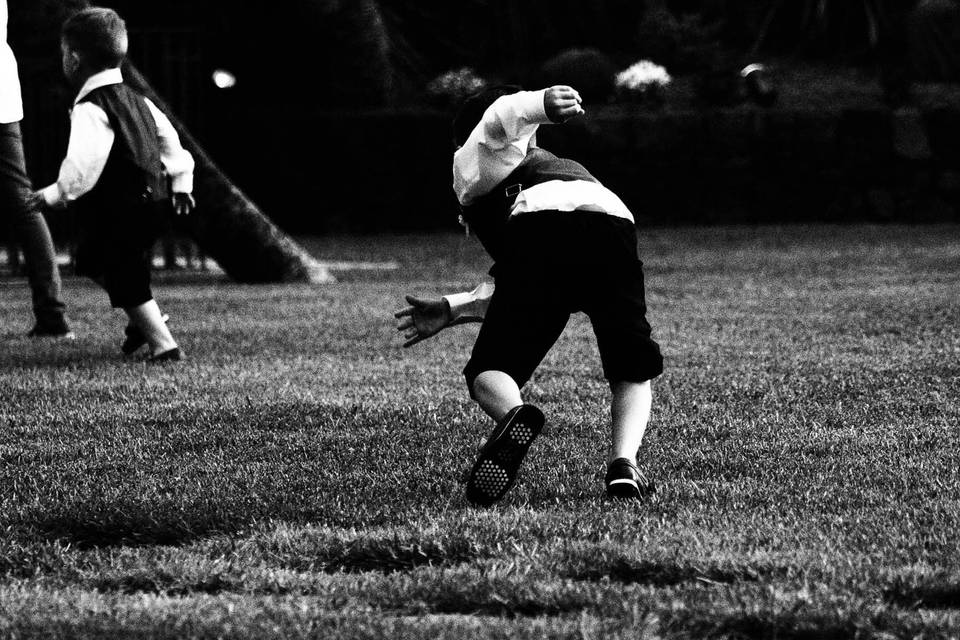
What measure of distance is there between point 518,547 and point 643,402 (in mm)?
826

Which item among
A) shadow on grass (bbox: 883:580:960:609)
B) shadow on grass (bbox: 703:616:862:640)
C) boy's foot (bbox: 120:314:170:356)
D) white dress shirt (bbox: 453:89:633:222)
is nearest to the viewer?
shadow on grass (bbox: 703:616:862:640)

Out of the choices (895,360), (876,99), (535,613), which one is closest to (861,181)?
(876,99)

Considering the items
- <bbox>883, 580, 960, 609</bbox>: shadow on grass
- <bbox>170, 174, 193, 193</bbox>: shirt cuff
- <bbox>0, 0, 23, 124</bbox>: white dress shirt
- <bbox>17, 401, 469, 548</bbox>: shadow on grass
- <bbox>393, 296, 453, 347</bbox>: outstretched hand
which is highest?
<bbox>0, 0, 23, 124</bbox>: white dress shirt

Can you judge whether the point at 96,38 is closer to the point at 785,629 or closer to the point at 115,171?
the point at 115,171

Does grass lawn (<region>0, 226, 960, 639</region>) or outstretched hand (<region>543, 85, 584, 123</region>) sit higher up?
outstretched hand (<region>543, 85, 584, 123</region>)

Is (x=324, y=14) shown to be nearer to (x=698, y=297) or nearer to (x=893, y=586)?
(x=698, y=297)

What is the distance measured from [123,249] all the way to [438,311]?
2.93 m

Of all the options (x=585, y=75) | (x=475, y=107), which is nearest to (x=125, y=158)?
(x=475, y=107)

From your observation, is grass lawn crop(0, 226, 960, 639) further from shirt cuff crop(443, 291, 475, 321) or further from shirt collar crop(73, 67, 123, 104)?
shirt collar crop(73, 67, 123, 104)

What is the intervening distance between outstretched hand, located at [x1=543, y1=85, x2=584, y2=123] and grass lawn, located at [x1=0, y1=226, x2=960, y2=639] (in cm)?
91

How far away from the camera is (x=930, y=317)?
26.2 feet

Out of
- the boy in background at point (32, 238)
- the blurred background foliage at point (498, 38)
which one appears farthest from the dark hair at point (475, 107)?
the blurred background foliage at point (498, 38)

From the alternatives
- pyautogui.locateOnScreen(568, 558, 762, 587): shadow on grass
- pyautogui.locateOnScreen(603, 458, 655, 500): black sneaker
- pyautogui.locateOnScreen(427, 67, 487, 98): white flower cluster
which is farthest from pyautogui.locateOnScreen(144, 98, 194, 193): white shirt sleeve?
pyautogui.locateOnScreen(427, 67, 487, 98): white flower cluster

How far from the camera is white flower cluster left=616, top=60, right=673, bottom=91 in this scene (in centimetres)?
2008
